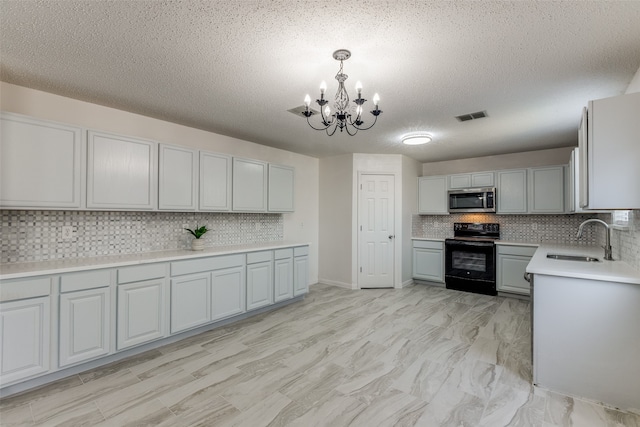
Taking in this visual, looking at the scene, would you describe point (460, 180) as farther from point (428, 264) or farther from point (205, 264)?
point (205, 264)

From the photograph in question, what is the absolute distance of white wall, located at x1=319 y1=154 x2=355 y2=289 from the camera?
5.23 meters

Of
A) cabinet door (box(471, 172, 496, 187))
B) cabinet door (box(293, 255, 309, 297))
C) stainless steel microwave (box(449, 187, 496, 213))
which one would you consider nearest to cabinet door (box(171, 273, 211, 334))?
cabinet door (box(293, 255, 309, 297))

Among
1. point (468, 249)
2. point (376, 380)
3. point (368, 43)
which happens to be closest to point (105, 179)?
point (368, 43)

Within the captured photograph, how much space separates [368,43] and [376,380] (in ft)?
Result: 8.05

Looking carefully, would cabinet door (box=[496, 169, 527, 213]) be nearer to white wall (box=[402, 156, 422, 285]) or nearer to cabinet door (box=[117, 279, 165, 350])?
white wall (box=[402, 156, 422, 285])

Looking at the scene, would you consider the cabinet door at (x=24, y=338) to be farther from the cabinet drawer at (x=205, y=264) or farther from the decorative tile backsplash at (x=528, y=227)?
the decorative tile backsplash at (x=528, y=227)

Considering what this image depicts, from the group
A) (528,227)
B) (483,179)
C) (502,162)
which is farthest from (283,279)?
(502,162)

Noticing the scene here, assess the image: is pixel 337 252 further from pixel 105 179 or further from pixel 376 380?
pixel 105 179

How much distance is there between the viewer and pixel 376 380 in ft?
7.74

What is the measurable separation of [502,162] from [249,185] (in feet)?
14.1

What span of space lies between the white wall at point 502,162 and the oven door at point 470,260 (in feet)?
4.69

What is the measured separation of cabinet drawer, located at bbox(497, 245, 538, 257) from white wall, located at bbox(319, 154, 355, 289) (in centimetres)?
240

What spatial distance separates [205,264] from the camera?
322 centimetres

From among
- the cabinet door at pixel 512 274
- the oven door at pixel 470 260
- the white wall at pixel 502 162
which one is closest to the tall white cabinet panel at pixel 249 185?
the oven door at pixel 470 260
